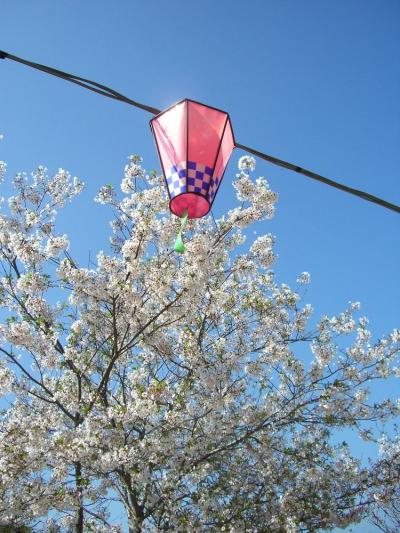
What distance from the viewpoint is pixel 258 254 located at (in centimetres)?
980

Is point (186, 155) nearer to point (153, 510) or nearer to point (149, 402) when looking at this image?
point (149, 402)

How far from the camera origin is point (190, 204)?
319cm

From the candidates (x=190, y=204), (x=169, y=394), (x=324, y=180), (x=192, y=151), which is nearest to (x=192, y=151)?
(x=192, y=151)

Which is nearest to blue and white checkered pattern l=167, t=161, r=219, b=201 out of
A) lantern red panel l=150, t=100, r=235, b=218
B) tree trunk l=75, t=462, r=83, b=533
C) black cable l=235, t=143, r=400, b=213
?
lantern red panel l=150, t=100, r=235, b=218

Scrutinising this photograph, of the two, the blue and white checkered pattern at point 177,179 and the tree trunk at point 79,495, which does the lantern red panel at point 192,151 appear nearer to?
Answer: the blue and white checkered pattern at point 177,179

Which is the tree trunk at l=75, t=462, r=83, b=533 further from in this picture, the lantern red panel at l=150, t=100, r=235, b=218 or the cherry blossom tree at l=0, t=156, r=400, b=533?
the lantern red panel at l=150, t=100, r=235, b=218

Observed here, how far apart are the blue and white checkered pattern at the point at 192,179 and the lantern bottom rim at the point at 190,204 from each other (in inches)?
1.2

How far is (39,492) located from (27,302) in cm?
335

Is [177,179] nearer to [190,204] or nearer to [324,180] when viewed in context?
[190,204]

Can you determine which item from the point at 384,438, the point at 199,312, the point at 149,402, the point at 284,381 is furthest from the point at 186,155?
the point at 384,438

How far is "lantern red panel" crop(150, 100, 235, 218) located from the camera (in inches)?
126

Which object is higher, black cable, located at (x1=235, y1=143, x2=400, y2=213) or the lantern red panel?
the lantern red panel

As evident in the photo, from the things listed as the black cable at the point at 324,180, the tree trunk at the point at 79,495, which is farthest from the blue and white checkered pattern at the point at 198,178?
the tree trunk at the point at 79,495

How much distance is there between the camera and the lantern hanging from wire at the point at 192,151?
3.19 metres
